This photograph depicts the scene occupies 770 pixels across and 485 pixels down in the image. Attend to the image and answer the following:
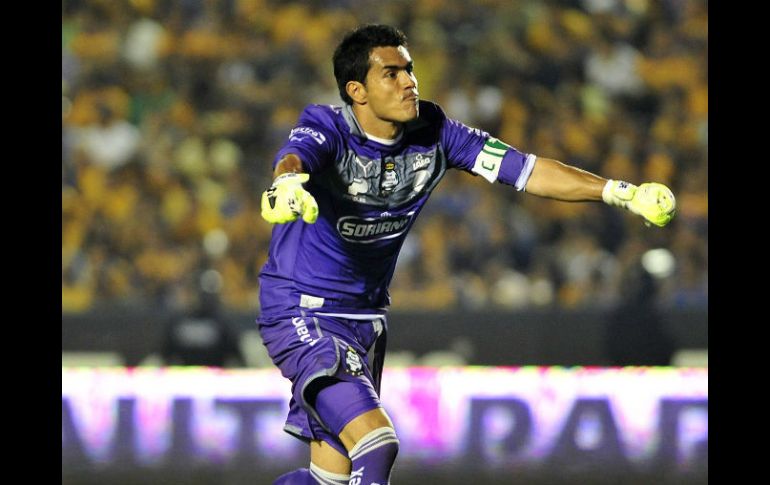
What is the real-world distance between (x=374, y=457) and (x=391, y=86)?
1628 mm

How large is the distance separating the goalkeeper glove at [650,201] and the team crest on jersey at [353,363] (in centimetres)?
133

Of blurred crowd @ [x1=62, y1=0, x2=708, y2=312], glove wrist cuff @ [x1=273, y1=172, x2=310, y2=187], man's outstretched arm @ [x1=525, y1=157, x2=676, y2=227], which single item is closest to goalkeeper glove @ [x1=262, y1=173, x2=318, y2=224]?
glove wrist cuff @ [x1=273, y1=172, x2=310, y2=187]

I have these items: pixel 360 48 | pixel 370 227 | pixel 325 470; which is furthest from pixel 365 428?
pixel 360 48

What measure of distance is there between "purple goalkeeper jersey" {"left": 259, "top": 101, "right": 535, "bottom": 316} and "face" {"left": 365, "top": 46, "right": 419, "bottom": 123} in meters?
0.14

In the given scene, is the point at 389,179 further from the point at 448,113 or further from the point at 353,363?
the point at 448,113

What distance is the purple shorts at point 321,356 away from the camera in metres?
5.15

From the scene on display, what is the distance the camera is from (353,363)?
526cm

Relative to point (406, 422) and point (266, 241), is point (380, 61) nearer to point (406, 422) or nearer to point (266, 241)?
point (406, 422)

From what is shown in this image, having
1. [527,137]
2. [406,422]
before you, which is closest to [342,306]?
[406,422]

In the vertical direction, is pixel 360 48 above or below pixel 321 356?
above

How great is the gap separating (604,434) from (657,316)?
1.44 m

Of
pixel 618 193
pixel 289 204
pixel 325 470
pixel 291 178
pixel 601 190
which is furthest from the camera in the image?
pixel 325 470

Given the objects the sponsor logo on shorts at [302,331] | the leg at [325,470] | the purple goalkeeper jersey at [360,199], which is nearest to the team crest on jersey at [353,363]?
the sponsor logo on shorts at [302,331]
